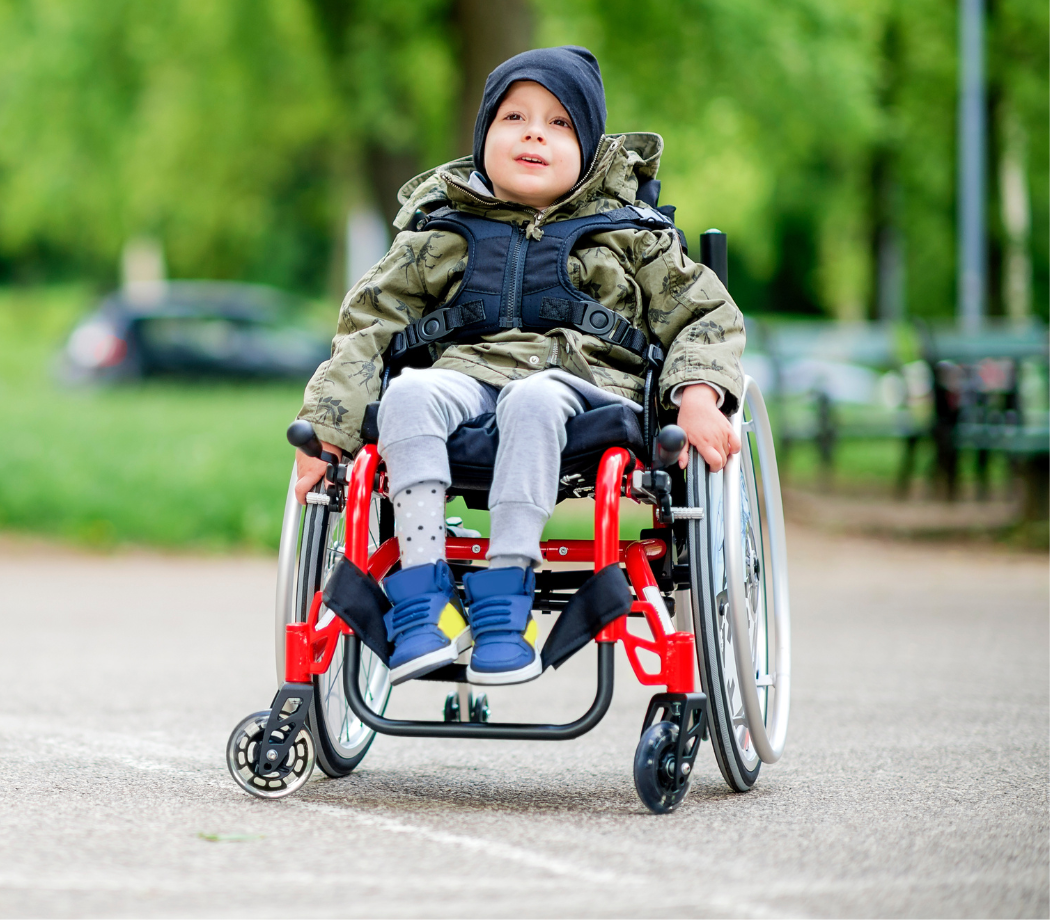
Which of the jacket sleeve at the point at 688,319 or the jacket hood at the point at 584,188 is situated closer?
the jacket sleeve at the point at 688,319

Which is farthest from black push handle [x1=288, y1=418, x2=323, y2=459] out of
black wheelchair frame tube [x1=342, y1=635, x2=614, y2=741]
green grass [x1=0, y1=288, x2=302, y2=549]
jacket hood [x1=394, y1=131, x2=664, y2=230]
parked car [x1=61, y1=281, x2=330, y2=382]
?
parked car [x1=61, y1=281, x2=330, y2=382]

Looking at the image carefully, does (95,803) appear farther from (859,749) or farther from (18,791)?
(859,749)

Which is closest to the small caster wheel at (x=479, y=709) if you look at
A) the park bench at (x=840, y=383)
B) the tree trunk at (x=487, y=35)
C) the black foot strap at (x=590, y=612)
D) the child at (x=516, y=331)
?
the child at (x=516, y=331)

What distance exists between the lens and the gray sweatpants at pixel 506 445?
3.51 m

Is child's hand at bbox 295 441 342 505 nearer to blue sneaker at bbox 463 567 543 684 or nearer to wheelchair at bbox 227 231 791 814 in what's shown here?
wheelchair at bbox 227 231 791 814

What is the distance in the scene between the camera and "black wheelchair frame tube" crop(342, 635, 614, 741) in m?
3.44

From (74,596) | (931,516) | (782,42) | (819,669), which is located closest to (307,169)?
(782,42)

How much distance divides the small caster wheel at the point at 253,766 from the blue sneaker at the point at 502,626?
1.68ft

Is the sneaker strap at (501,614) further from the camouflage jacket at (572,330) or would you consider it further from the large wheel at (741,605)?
the camouflage jacket at (572,330)

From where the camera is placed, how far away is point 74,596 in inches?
330

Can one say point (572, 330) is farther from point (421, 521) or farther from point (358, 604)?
point (358, 604)

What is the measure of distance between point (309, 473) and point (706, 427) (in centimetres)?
91

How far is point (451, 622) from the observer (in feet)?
11.7

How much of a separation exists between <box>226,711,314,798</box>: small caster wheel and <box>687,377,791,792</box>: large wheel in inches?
36.9
